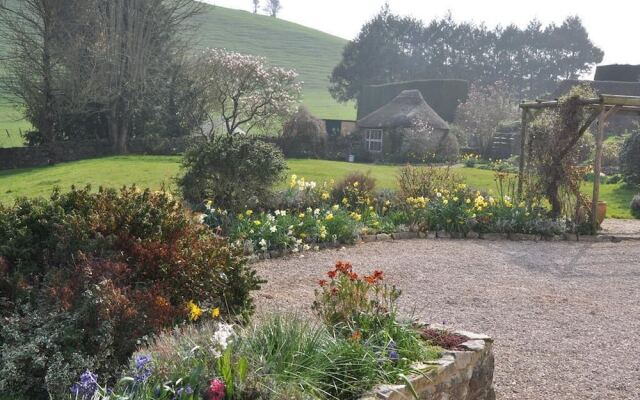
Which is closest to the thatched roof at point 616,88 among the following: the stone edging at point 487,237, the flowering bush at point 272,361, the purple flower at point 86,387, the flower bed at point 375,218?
the stone edging at point 487,237

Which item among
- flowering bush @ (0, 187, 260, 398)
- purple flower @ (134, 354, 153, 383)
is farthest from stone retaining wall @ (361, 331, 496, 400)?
flowering bush @ (0, 187, 260, 398)

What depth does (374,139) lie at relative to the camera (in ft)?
111

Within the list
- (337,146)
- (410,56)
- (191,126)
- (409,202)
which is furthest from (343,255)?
(410,56)

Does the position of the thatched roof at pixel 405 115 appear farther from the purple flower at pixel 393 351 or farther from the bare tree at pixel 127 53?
the purple flower at pixel 393 351

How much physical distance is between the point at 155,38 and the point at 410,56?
3918 centimetres

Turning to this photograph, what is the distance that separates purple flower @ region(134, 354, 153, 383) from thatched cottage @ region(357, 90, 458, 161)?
26.4 meters

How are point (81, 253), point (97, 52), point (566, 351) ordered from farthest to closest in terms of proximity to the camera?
point (97, 52) < point (566, 351) < point (81, 253)

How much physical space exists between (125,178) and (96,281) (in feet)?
46.1

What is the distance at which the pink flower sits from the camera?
268cm

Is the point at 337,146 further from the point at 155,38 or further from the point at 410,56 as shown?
the point at 410,56

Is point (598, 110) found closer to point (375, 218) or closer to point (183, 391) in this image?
point (375, 218)

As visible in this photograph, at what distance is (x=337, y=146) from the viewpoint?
32094 millimetres

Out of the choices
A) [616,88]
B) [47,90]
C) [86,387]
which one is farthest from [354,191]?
[616,88]

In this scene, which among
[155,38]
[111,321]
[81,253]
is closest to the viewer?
[111,321]
